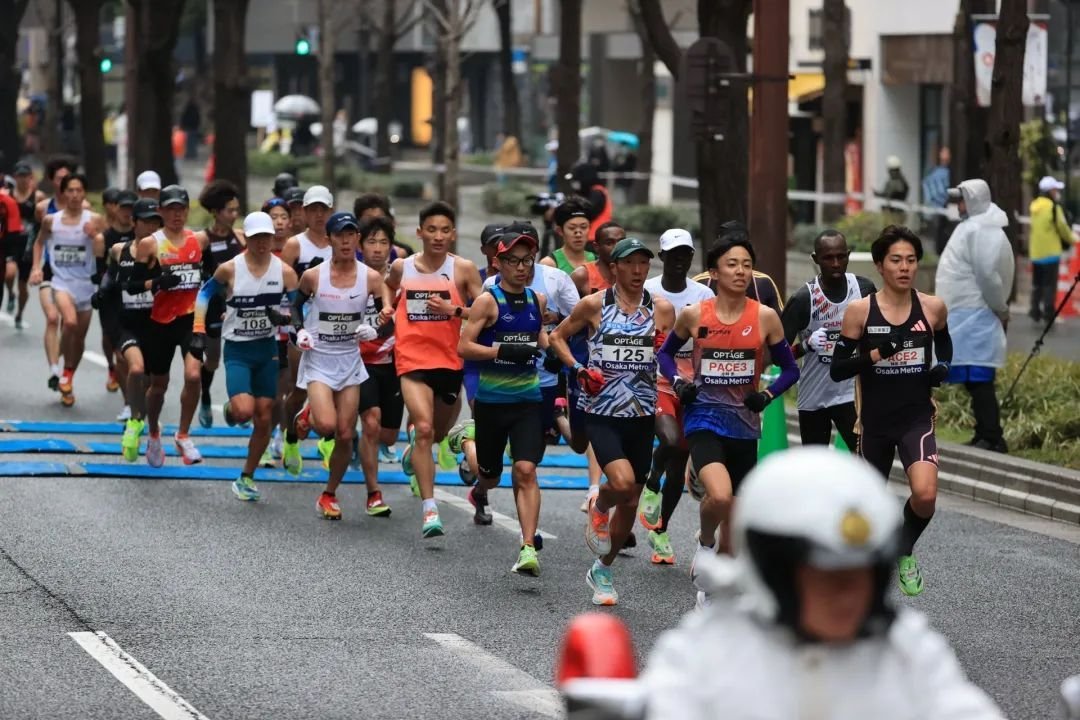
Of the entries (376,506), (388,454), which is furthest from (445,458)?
(376,506)

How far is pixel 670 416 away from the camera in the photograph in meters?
10.6

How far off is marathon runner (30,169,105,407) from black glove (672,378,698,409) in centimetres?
912

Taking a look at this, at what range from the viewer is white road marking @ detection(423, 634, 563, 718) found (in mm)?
8133

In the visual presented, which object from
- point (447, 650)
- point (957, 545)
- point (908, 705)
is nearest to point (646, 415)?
point (447, 650)

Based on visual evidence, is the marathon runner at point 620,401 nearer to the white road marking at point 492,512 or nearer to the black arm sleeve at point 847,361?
the black arm sleeve at point 847,361

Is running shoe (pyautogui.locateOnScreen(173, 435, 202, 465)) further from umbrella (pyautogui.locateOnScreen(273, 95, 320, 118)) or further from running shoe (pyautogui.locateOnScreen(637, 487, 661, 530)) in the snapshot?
umbrella (pyautogui.locateOnScreen(273, 95, 320, 118))

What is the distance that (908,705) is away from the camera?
351 centimetres

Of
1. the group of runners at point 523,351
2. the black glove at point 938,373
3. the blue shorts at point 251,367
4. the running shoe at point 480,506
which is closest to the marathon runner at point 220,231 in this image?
the group of runners at point 523,351

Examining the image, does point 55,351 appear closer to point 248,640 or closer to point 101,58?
point 248,640

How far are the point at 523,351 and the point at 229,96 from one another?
1025 inches

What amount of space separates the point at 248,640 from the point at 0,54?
3726cm

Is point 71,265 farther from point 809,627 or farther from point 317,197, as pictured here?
point 809,627

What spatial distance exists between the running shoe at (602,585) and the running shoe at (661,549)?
1121 millimetres

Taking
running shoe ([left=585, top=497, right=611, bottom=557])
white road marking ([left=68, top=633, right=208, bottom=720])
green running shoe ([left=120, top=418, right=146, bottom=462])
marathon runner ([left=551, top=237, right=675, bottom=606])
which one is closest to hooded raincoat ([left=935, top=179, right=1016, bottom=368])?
marathon runner ([left=551, top=237, right=675, bottom=606])
